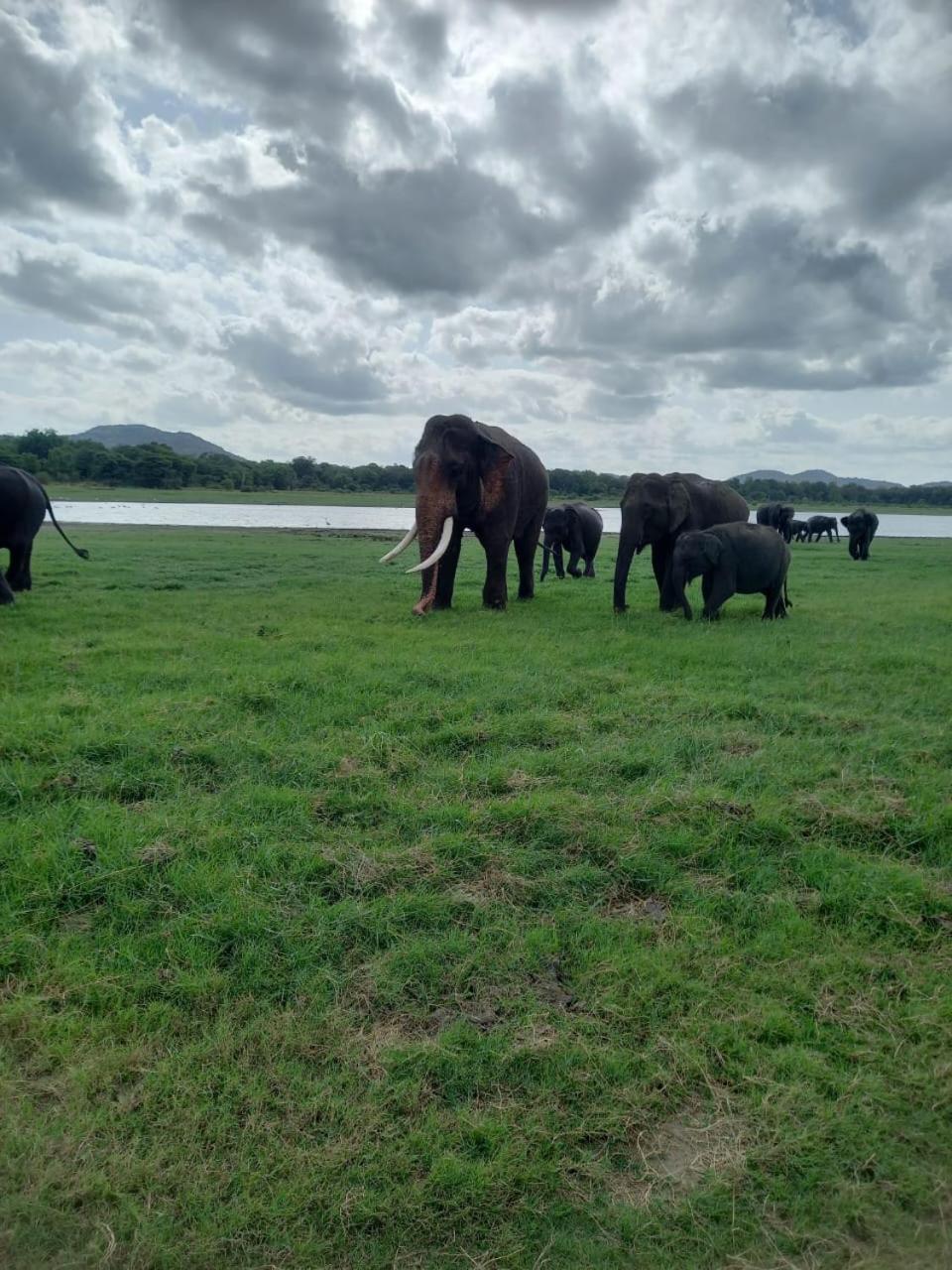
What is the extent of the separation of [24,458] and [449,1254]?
78580mm

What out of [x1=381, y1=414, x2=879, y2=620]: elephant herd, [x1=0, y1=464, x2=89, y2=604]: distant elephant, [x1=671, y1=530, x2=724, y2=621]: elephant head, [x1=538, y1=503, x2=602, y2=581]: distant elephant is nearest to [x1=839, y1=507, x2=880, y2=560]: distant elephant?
[x1=538, y1=503, x2=602, y2=581]: distant elephant

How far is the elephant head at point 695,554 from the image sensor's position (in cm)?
1050

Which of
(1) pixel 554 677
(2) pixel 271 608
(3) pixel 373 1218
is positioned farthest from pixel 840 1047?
(2) pixel 271 608

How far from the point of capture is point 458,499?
11398 mm

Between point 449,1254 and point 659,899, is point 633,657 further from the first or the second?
point 449,1254

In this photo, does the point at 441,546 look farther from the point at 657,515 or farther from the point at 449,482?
the point at 657,515

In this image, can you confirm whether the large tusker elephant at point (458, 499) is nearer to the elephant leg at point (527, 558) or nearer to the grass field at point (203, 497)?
the elephant leg at point (527, 558)

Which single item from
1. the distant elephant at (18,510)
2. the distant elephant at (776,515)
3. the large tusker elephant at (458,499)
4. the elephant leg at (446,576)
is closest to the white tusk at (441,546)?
the large tusker elephant at (458,499)

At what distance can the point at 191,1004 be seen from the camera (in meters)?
3.13

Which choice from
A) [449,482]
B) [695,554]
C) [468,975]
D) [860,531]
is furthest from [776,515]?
[468,975]

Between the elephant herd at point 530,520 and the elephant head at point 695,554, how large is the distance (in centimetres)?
1

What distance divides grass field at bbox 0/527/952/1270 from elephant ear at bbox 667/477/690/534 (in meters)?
5.31

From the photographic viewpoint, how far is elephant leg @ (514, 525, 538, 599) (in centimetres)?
1333

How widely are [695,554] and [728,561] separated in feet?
1.75
